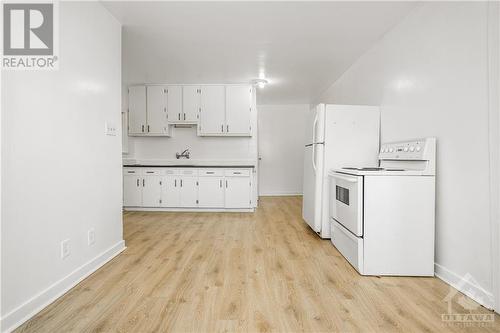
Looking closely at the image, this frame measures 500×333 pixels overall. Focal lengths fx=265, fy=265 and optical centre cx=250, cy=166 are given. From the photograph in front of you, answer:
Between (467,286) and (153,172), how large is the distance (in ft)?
14.7

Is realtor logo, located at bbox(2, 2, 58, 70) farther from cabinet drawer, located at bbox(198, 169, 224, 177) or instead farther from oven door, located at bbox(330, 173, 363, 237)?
cabinet drawer, located at bbox(198, 169, 224, 177)

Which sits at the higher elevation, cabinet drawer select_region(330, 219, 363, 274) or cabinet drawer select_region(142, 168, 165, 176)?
cabinet drawer select_region(142, 168, 165, 176)

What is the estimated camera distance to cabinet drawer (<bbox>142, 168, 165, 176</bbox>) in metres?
4.82

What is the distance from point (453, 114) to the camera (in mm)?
1993

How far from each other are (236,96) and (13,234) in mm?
4233

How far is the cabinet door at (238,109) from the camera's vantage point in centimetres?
518

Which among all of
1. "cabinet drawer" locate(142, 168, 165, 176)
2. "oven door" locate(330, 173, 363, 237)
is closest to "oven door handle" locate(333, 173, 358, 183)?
"oven door" locate(330, 173, 363, 237)

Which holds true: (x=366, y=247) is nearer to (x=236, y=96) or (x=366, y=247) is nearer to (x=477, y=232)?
(x=477, y=232)

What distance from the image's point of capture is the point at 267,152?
7.31 meters

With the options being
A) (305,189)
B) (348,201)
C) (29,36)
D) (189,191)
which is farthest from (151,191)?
(348,201)

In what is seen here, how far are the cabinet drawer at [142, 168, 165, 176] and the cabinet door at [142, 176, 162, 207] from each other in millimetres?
55

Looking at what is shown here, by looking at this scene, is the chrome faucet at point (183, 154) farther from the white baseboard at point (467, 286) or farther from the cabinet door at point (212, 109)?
the white baseboard at point (467, 286)

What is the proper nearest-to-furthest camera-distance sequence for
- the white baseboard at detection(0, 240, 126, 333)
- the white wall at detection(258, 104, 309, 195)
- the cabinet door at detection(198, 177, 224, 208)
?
the white baseboard at detection(0, 240, 126, 333), the cabinet door at detection(198, 177, 224, 208), the white wall at detection(258, 104, 309, 195)

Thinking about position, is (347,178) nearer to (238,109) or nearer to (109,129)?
(109,129)
